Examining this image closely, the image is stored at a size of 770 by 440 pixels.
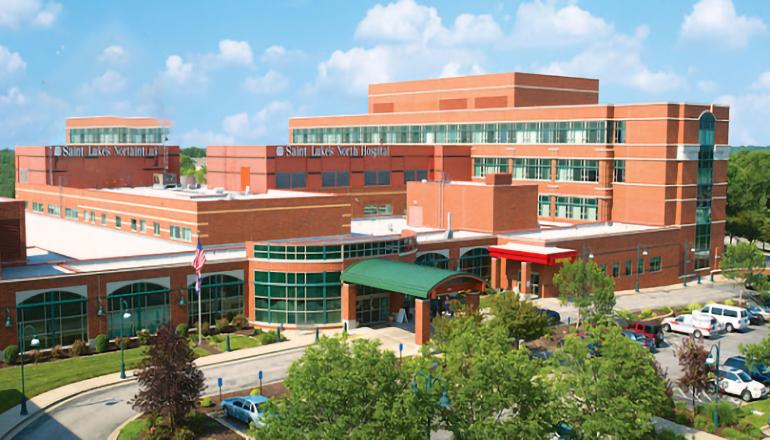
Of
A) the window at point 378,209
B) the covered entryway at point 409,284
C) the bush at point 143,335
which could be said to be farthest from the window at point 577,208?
the bush at point 143,335

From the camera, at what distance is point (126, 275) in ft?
164

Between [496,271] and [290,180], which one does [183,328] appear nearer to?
[496,271]

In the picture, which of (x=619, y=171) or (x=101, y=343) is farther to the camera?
(x=619, y=171)

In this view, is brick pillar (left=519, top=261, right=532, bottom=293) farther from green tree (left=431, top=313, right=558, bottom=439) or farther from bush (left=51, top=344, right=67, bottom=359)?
green tree (left=431, top=313, right=558, bottom=439)

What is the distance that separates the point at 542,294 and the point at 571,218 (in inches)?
843

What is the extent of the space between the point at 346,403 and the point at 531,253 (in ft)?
137

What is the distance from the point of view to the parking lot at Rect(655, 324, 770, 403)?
4623 cm

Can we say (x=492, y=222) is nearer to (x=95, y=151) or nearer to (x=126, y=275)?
(x=126, y=275)

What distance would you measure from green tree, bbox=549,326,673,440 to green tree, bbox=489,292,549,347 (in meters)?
13.8

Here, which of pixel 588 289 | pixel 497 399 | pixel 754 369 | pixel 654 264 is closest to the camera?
pixel 497 399

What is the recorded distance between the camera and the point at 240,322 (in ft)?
Result: 178

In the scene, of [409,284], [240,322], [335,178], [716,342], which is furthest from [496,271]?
[335,178]

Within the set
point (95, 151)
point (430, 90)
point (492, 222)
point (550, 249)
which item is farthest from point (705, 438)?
point (430, 90)

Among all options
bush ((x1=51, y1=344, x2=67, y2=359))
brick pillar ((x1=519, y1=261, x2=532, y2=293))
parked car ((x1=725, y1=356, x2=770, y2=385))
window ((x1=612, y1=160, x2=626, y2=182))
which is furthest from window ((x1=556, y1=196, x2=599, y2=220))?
bush ((x1=51, y1=344, x2=67, y2=359))
